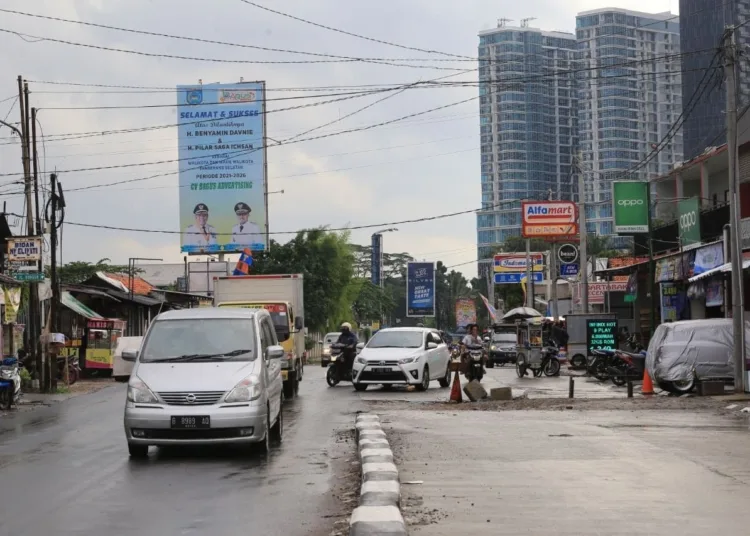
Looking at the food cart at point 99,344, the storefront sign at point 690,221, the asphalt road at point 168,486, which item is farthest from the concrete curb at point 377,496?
the food cart at point 99,344

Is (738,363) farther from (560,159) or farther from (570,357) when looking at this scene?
(560,159)

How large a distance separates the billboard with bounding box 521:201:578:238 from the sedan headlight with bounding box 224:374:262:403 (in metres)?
44.2

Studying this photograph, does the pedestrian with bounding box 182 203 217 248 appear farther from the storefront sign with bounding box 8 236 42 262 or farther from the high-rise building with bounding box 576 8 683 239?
the high-rise building with bounding box 576 8 683 239

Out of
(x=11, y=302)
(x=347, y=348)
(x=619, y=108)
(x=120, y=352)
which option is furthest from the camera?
(x=619, y=108)

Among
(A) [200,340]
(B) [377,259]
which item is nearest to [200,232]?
(A) [200,340]

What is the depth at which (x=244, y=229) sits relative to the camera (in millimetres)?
58188

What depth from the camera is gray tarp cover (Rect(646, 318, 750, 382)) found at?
2512 cm

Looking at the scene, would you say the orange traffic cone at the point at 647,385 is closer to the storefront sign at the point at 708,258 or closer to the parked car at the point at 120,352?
the storefront sign at the point at 708,258

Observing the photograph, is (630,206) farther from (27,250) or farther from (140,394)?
(140,394)

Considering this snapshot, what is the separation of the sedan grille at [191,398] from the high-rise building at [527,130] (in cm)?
9824

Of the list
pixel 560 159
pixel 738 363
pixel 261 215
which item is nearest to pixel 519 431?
pixel 738 363

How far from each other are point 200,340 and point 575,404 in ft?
32.2

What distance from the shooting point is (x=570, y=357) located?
137ft

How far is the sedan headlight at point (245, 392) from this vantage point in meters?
13.5
